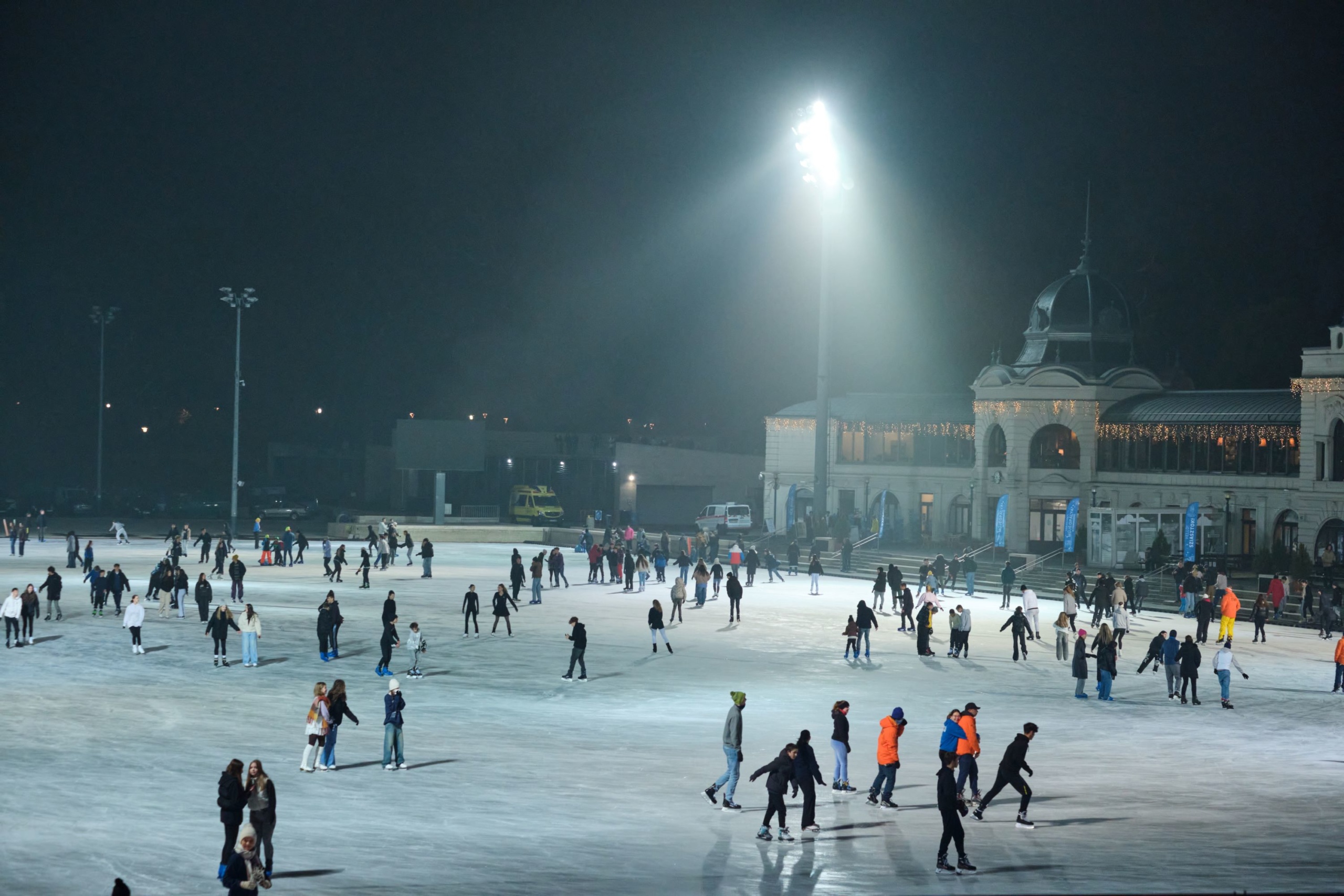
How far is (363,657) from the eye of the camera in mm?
31875

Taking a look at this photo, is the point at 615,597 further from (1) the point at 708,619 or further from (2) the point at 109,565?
(2) the point at 109,565

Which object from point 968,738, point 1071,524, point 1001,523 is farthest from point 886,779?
point 1001,523

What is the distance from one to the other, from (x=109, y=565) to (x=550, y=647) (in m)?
27.3

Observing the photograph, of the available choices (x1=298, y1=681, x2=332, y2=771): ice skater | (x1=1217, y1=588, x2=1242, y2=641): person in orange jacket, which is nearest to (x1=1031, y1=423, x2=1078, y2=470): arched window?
(x1=1217, y1=588, x2=1242, y2=641): person in orange jacket

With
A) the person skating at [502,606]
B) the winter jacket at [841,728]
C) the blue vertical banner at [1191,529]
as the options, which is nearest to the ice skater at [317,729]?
the winter jacket at [841,728]

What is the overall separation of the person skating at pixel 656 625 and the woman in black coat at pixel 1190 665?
11.0 m

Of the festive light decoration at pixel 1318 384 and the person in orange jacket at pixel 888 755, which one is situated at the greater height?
the festive light decoration at pixel 1318 384

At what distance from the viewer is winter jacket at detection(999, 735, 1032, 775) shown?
58.7 feet

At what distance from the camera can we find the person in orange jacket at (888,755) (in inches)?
738

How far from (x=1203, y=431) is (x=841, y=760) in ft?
150

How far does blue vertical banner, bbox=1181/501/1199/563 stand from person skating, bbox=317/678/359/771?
41.6 metres

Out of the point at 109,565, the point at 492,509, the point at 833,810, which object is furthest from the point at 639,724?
the point at 492,509

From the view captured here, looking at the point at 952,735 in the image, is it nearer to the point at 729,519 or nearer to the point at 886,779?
the point at 886,779

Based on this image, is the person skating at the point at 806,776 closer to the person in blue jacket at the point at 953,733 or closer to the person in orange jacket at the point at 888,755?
the person in orange jacket at the point at 888,755
